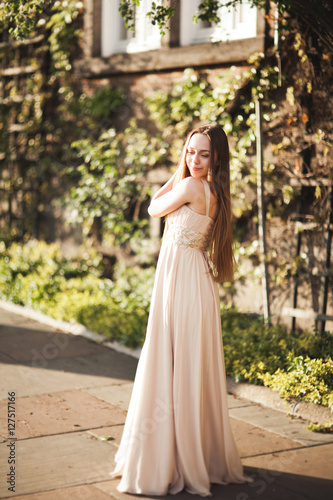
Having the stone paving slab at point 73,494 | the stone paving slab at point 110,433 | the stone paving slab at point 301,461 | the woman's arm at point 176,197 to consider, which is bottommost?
the stone paving slab at point 110,433

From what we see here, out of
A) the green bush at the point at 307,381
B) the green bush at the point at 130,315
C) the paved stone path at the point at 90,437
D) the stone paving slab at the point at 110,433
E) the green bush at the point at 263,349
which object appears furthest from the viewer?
the green bush at the point at 263,349

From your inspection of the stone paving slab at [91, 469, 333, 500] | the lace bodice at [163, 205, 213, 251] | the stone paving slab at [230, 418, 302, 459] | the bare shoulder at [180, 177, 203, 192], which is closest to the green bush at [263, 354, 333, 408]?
the stone paving slab at [230, 418, 302, 459]

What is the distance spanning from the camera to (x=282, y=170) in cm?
676

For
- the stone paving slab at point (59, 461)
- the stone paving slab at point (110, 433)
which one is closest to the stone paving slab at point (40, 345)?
the stone paving slab at point (110, 433)

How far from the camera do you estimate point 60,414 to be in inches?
187

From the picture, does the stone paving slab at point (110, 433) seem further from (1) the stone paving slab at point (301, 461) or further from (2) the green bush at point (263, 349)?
(2) the green bush at point (263, 349)

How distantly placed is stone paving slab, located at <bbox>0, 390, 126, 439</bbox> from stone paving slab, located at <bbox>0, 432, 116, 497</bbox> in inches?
6.1

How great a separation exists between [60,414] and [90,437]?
52 cm

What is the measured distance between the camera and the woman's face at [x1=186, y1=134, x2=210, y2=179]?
359 centimetres

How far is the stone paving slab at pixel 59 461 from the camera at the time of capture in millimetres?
3580

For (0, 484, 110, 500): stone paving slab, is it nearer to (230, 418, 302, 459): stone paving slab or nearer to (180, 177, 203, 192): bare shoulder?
(230, 418, 302, 459): stone paving slab

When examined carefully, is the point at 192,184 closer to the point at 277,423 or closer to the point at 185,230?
the point at 185,230

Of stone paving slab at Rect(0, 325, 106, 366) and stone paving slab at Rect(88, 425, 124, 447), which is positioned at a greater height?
stone paving slab at Rect(0, 325, 106, 366)

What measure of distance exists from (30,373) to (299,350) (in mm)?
2469
